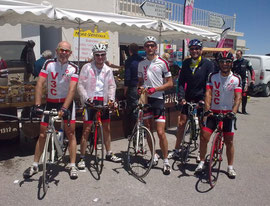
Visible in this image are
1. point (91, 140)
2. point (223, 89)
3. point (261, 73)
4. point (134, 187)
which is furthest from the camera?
point (261, 73)

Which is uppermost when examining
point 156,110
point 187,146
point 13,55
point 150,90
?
point 13,55

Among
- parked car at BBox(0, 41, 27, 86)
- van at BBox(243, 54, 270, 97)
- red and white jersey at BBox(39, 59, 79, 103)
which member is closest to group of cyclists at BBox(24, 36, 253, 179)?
red and white jersey at BBox(39, 59, 79, 103)

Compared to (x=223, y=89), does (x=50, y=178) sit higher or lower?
lower

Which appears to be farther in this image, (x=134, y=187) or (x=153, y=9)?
(x=153, y=9)

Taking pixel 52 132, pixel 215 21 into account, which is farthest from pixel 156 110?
pixel 215 21

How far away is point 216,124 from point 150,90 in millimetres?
1100

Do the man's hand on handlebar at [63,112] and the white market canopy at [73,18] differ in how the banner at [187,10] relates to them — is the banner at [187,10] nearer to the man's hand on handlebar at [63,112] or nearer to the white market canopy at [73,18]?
the white market canopy at [73,18]

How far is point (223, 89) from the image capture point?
4.00m

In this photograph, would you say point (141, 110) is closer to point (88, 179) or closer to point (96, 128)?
point (96, 128)

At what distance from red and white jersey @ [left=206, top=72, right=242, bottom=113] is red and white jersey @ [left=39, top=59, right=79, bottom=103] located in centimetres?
204

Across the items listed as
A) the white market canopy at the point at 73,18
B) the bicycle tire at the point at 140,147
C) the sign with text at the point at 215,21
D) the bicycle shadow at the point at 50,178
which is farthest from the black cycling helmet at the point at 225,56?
the sign with text at the point at 215,21

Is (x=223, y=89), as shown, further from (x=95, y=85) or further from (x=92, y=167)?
(x=92, y=167)

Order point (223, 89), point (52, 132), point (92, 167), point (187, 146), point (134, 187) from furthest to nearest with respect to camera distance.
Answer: point (187, 146) < point (92, 167) < point (223, 89) < point (134, 187) < point (52, 132)

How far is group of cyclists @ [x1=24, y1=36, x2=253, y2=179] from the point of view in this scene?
397 centimetres
